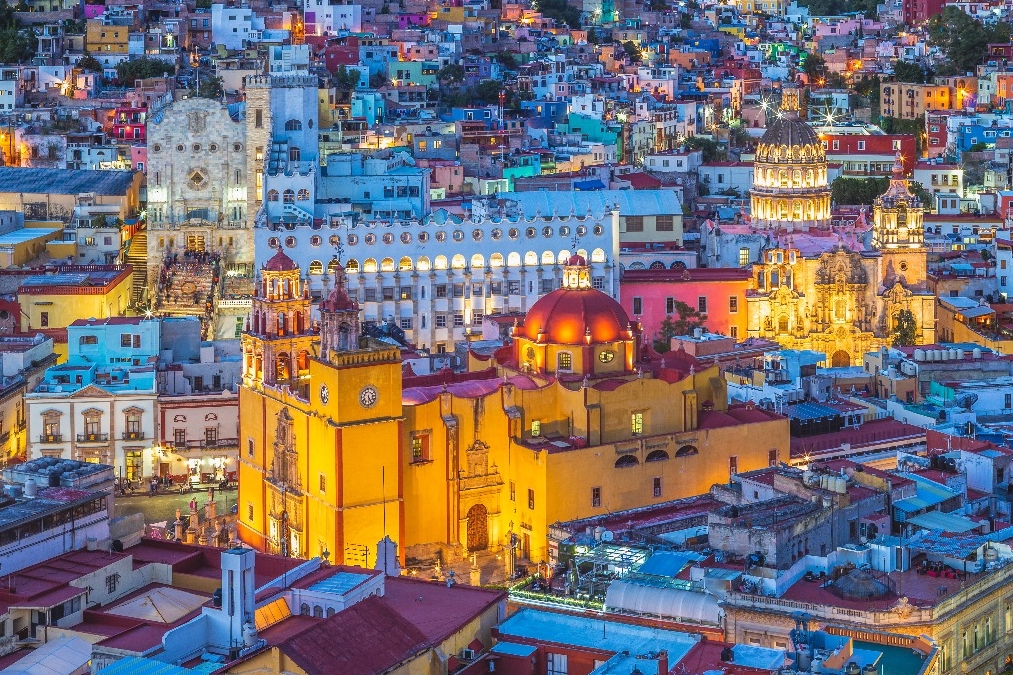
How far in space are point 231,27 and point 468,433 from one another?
299ft

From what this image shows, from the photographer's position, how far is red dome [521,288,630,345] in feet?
228

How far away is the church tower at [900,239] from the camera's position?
308 feet

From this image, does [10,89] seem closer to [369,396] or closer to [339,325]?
[339,325]

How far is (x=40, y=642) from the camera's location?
4875cm

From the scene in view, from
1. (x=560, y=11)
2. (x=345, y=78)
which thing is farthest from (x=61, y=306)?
(x=560, y=11)

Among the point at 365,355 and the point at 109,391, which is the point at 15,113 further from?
the point at 365,355

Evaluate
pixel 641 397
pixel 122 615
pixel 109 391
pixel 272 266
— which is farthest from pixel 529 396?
pixel 122 615

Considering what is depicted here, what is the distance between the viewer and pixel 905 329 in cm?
9225

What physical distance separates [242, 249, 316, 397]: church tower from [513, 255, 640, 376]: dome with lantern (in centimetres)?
695

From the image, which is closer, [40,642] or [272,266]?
[40,642]

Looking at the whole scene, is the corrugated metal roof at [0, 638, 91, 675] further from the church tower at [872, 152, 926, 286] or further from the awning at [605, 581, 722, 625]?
the church tower at [872, 152, 926, 286]

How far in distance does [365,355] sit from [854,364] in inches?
1343

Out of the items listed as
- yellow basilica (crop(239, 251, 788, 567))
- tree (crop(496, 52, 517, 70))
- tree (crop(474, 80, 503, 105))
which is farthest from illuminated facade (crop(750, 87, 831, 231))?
tree (crop(496, 52, 517, 70))

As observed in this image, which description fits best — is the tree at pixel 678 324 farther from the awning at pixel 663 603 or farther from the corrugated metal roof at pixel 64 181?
the awning at pixel 663 603
